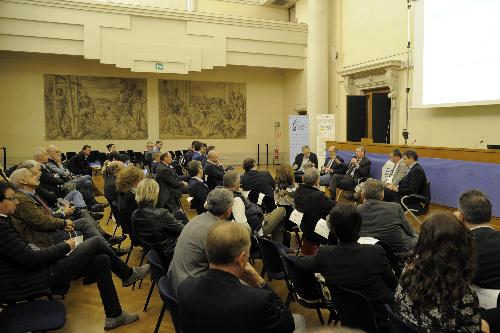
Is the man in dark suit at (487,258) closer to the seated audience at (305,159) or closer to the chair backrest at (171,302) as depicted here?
the chair backrest at (171,302)

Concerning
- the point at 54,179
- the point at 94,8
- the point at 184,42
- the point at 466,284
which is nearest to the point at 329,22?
the point at 184,42

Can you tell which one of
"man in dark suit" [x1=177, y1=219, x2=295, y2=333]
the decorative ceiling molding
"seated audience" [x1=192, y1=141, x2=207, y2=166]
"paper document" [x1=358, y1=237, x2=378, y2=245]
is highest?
the decorative ceiling molding

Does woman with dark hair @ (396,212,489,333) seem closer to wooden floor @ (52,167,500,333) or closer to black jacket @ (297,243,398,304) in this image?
black jacket @ (297,243,398,304)

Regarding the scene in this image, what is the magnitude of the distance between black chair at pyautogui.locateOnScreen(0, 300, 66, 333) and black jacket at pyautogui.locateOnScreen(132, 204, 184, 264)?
40.9 inches

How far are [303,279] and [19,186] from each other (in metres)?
2.94

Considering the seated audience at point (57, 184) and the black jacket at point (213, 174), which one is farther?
the black jacket at point (213, 174)

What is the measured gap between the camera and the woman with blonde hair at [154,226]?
11.4 ft

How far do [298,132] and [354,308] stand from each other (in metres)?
11.0

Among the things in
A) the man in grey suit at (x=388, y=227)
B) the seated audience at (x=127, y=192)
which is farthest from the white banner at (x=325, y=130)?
the man in grey suit at (x=388, y=227)

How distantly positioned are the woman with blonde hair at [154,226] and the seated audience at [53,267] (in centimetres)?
34

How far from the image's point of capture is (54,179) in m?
5.76

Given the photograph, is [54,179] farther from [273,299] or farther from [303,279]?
[273,299]

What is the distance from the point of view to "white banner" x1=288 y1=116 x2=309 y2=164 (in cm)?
1292

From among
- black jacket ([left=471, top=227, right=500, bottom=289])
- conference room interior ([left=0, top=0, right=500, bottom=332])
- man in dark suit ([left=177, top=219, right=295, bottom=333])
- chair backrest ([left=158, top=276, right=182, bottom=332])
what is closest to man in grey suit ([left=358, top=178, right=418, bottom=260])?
black jacket ([left=471, top=227, right=500, bottom=289])
